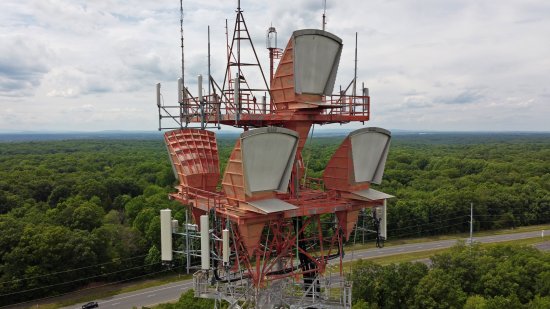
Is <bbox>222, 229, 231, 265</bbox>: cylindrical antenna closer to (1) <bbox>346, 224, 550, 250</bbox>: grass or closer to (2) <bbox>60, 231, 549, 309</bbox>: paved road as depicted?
(2) <bbox>60, 231, 549, 309</bbox>: paved road

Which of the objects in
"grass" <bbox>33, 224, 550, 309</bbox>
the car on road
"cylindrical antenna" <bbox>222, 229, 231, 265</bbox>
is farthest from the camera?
"grass" <bbox>33, 224, 550, 309</bbox>

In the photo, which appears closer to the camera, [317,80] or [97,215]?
[317,80]

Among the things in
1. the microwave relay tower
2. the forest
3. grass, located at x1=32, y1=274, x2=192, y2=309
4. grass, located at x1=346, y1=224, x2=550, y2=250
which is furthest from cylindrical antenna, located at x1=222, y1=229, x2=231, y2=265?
grass, located at x1=346, y1=224, x2=550, y2=250

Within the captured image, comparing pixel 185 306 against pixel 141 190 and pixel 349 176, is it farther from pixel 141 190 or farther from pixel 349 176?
pixel 141 190

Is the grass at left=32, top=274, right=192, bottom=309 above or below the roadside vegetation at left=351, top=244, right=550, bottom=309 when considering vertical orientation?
below

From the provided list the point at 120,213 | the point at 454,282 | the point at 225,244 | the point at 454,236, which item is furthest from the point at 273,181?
the point at 454,236

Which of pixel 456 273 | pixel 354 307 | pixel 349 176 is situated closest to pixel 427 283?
pixel 456 273

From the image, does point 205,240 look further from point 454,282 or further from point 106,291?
point 106,291

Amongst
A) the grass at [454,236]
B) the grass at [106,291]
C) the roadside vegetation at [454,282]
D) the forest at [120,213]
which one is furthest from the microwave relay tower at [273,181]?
Result: the grass at [454,236]
